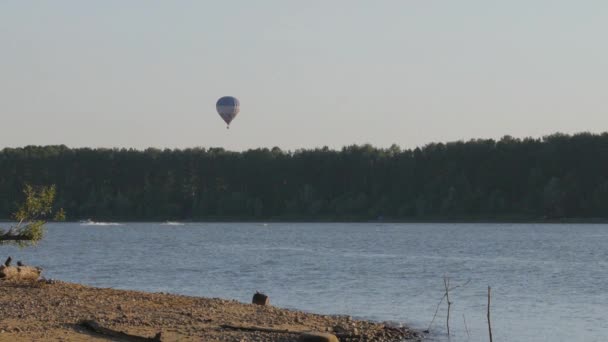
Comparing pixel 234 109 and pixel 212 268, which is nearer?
pixel 212 268

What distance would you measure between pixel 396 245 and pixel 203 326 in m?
83.0

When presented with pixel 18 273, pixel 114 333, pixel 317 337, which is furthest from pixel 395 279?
pixel 114 333

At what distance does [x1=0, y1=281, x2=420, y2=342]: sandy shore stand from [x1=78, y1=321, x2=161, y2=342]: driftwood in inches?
6.0

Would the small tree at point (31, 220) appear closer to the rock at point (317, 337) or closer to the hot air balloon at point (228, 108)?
the rock at point (317, 337)

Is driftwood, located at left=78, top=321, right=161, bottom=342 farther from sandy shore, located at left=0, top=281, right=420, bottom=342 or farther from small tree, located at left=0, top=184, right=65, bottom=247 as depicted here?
small tree, located at left=0, top=184, right=65, bottom=247

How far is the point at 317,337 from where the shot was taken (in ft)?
94.6

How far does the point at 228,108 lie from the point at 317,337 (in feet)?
340

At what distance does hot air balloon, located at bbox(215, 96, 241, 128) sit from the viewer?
131m

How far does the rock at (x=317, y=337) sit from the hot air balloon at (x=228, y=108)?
102943mm

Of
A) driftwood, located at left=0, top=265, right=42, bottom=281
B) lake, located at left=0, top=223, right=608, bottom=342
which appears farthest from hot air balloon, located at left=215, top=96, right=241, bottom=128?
driftwood, located at left=0, top=265, right=42, bottom=281

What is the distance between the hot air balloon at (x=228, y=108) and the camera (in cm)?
13138

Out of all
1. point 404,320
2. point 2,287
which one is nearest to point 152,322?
point 2,287

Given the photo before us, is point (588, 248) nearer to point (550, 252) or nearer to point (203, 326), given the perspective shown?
point (550, 252)

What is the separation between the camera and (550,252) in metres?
97.2
